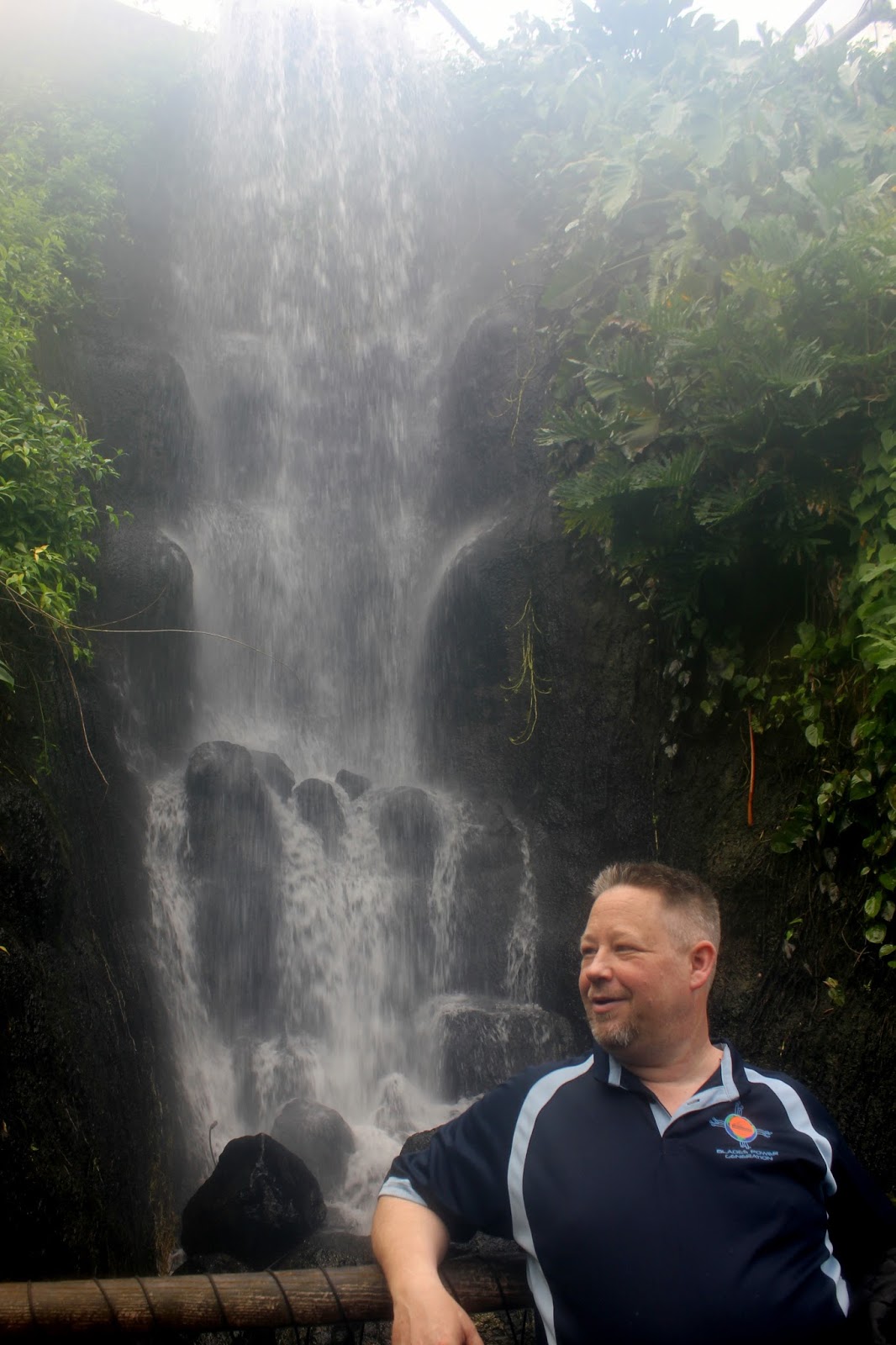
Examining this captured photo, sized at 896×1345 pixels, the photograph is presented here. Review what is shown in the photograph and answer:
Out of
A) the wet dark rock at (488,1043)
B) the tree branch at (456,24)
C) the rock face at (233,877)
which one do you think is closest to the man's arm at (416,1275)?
the wet dark rock at (488,1043)

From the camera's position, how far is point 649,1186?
1.82 meters

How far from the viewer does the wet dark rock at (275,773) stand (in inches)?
333

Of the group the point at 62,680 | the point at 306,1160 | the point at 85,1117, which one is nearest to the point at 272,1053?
the point at 306,1160

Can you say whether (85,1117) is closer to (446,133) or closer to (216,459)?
(216,459)

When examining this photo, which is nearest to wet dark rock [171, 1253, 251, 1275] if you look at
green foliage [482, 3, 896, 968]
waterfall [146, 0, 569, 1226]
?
waterfall [146, 0, 569, 1226]

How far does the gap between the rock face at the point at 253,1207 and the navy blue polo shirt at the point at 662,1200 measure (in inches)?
165

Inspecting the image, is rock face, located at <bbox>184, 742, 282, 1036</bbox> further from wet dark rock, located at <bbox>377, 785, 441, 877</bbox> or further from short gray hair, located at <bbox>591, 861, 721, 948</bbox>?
short gray hair, located at <bbox>591, 861, 721, 948</bbox>

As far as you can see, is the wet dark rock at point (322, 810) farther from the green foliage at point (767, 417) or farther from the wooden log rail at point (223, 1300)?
the wooden log rail at point (223, 1300)

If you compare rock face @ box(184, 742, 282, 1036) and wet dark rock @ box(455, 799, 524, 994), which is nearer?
rock face @ box(184, 742, 282, 1036)

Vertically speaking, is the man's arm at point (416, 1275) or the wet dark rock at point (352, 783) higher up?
Result: the wet dark rock at point (352, 783)

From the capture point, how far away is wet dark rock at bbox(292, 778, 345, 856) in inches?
330

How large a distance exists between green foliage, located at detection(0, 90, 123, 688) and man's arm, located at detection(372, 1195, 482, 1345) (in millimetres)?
2991

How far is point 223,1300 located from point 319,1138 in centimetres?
508

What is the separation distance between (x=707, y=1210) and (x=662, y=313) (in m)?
4.73
